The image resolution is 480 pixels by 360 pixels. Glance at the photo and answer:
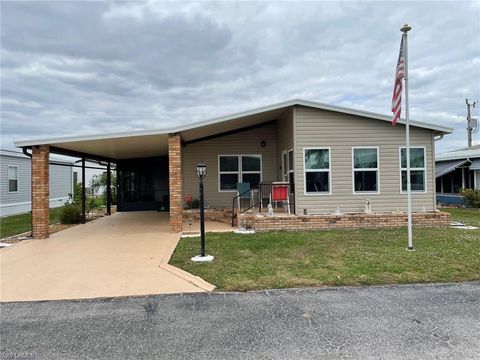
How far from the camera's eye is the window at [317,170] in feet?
33.5

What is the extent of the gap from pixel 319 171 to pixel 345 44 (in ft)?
18.9

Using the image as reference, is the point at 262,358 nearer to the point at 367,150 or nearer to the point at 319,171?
the point at 319,171

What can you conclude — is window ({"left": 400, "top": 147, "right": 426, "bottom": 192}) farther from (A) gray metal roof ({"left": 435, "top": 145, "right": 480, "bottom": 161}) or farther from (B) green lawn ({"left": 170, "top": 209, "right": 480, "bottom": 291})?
(A) gray metal roof ({"left": 435, "top": 145, "right": 480, "bottom": 161})

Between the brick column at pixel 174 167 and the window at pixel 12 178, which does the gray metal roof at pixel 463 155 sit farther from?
the window at pixel 12 178

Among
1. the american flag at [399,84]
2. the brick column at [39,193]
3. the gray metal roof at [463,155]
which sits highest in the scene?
the american flag at [399,84]

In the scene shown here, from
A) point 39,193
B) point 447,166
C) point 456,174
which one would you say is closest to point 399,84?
point 39,193

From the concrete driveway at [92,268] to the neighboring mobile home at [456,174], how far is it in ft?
53.3

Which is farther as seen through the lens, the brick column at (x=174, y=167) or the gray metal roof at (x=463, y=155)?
the gray metal roof at (x=463, y=155)

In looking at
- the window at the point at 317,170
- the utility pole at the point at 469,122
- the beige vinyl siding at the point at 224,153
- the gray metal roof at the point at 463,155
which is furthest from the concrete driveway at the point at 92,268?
the utility pole at the point at 469,122

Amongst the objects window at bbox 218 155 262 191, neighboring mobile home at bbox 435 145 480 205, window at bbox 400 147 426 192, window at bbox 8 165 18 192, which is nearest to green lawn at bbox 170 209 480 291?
window at bbox 400 147 426 192

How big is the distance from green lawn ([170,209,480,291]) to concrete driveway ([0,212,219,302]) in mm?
439

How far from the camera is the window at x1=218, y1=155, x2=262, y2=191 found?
43.2ft

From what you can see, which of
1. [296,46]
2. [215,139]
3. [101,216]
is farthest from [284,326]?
[101,216]

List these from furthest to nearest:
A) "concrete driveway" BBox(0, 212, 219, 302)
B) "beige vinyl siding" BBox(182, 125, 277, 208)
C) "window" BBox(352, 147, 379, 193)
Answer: "beige vinyl siding" BBox(182, 125, 277, 208) < "window" BBox(352, 147, 379, 193) < "concrete driveway" BBox(0, 212, 219, 302)
